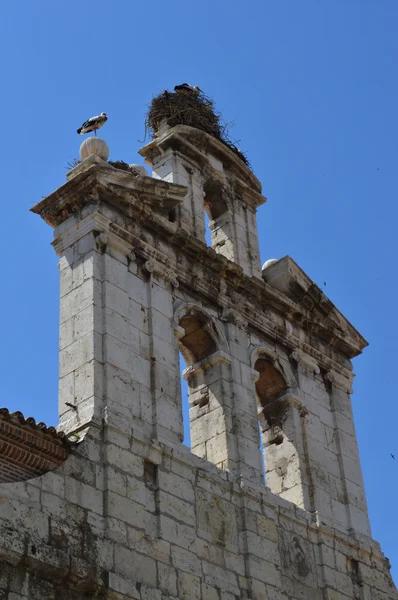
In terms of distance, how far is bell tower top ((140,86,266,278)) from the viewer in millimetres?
19891

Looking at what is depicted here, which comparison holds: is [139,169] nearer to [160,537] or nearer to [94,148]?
[94,148]

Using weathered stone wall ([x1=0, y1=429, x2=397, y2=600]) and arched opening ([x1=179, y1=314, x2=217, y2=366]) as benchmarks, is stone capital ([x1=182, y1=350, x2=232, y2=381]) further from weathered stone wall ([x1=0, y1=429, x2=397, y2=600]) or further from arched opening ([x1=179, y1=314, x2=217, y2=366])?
weathered stone wall ([x1=0, y1=429, x2=397, y2=600])

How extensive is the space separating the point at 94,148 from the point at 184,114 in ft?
10.5

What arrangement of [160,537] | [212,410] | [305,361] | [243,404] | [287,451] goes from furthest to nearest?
1. [305,361]
2. [287,451]
3. [243,404]
4. [212,410]
5. [160,537]

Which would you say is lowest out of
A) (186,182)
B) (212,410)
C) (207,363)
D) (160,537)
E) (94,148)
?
(160,537)

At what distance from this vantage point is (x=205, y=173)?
20.5m

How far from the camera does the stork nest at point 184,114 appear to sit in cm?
2089

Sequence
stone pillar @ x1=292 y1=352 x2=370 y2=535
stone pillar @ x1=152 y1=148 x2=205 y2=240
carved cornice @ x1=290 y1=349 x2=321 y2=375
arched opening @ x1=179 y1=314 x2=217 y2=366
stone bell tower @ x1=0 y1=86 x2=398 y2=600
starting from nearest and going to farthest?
stone bell tower @ x1=0 y1=86 x2=398 y2=600
arched opening @ x1=179 y1=314 x2=217 y2=366
stone pillar @ x1=292 y1=352 x2=370 y2=535
stone pillar @ x1=152 y1=148 x2=205 y2=240
carved cornice @ x1=290 y1=349 x2=321 y2=375

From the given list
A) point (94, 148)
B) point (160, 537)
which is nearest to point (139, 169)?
point (94, 148)

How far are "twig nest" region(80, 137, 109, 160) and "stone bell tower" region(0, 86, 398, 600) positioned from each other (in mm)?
40

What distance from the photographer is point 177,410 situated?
16.8 metres

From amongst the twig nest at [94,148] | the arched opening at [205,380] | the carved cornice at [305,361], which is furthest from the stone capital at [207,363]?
the twig nest at [94,148]

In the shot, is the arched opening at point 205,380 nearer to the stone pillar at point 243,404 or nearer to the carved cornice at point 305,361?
the stone pillar at point 243,404

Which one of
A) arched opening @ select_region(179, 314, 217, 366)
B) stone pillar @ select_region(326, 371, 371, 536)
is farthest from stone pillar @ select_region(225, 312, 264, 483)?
stone pillar @ select_region(326, 371, 371, 536)
